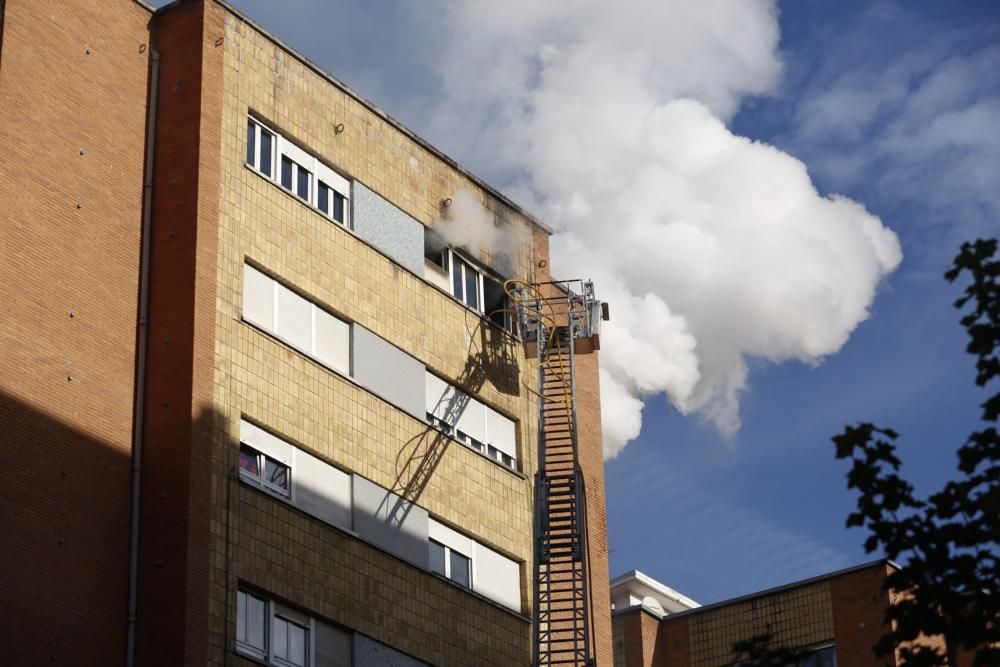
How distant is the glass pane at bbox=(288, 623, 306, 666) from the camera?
29219mm

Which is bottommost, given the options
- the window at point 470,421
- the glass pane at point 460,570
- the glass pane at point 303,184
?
the glass pane at point 460,570

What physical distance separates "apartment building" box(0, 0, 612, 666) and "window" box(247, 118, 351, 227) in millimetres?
51

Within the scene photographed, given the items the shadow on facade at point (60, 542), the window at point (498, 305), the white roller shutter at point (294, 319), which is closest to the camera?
the shadow on facade at point (60, 542)

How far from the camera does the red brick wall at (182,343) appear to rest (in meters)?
27.3

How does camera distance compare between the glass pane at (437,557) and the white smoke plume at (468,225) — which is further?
the white smoke plume at (468,225)

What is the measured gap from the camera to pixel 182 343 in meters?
29.1

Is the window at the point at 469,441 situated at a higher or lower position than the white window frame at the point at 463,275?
lower

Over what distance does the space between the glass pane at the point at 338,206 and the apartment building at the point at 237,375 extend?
0.05m

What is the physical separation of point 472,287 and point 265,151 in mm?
5687

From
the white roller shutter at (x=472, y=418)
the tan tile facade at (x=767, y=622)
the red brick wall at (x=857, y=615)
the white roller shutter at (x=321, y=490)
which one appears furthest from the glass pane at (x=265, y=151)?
the red brick wall at (x=857, y=615)

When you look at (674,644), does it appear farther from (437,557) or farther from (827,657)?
(437,557)

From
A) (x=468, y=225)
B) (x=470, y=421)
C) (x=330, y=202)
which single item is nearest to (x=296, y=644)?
(x=470, y=421)

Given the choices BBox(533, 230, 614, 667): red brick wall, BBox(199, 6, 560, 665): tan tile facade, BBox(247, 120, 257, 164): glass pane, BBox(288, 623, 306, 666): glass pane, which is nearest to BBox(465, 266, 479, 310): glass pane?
BBox(199, 6, 560, 665): tan tile facade

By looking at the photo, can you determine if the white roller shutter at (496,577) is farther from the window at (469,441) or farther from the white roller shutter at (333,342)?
the white roller shutter at (333,342)
